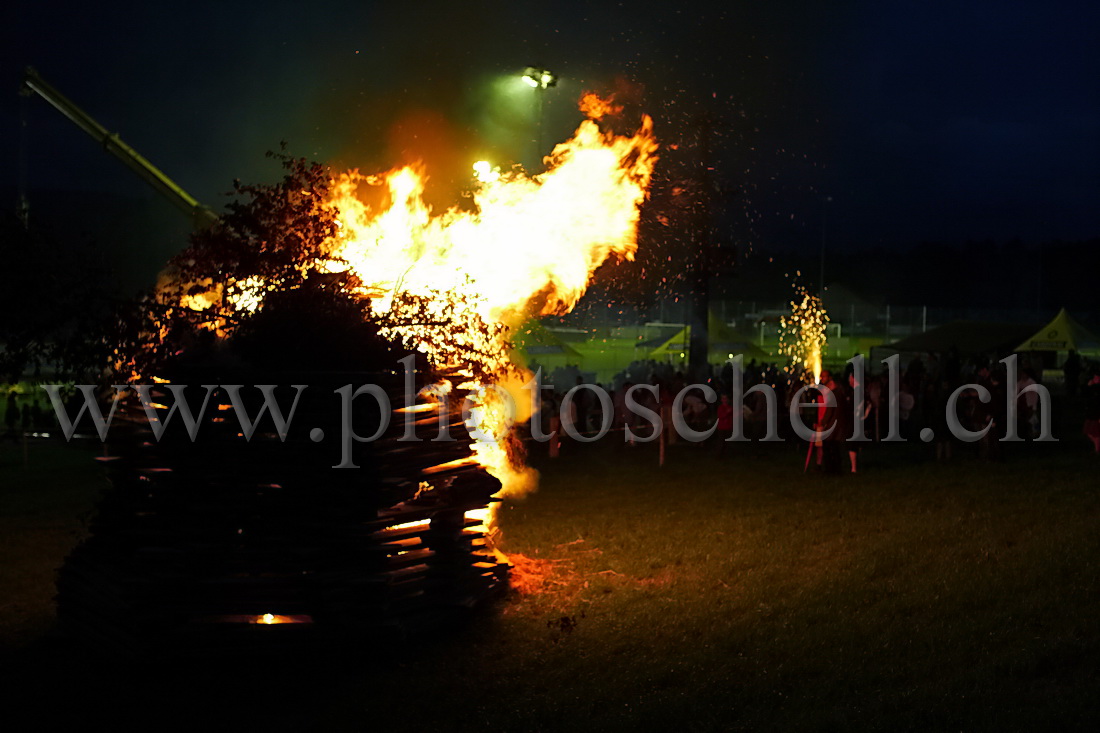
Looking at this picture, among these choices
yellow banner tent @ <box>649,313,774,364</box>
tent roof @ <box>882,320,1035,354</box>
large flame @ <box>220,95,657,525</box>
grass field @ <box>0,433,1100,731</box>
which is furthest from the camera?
yellow banner tent @ <box>649,313,774,364</box>

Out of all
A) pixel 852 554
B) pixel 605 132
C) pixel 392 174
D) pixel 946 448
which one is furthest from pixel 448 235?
pixel 946 448

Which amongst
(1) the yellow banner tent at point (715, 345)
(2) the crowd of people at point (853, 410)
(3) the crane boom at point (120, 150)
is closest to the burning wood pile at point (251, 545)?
(3) the crane boom at point (120, 150)

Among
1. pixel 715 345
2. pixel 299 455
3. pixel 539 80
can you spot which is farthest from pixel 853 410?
pixel 715 345

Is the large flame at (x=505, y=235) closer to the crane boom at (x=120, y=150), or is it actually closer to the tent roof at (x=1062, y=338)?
the crane boom at (x=120, y=150)

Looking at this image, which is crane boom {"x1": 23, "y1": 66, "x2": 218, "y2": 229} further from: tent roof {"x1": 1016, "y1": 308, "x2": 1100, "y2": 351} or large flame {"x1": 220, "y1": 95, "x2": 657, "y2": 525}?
tent roof {"x1": 1016, "y1": 308, "x2": 1100, "y2": 351}

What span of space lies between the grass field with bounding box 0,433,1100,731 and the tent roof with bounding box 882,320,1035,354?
19.7 meters

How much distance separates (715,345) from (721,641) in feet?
78.8

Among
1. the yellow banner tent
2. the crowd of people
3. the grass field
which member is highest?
the yellow banner tent

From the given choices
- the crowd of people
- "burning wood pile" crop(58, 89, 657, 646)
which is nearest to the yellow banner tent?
the crowd of people

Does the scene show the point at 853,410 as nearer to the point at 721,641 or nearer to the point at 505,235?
the point at 505,235

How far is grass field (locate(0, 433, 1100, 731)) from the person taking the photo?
5.88 metres

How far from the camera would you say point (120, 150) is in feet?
45.2

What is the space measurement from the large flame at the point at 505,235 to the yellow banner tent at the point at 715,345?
19538mm

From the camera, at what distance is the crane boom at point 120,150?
12805 millimetres
